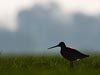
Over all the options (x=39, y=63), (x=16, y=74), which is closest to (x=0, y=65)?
(x=39, y=63)

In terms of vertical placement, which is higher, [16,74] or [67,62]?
[67,62]

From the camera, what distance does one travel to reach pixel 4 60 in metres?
18.9

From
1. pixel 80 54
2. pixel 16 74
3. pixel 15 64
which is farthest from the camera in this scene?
pixel 80 54

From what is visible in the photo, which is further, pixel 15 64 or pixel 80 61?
pixel 80 61

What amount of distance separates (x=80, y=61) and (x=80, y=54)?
0.49 metres

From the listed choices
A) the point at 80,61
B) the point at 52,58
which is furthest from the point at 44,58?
the point at 80,61

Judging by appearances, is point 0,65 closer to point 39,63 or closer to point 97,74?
point 39,63

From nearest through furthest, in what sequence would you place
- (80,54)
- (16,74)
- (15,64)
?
(16,74) → (15,64) → (80,54)

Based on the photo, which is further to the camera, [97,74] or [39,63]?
[39,63]

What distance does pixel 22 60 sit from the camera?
61.7 feet

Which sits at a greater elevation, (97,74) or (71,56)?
(71,56)

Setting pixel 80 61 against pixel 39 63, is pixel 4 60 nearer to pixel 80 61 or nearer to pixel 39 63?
pixel 39 63

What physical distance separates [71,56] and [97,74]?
21.5 ft

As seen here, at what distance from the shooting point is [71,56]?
1845 centimetres
